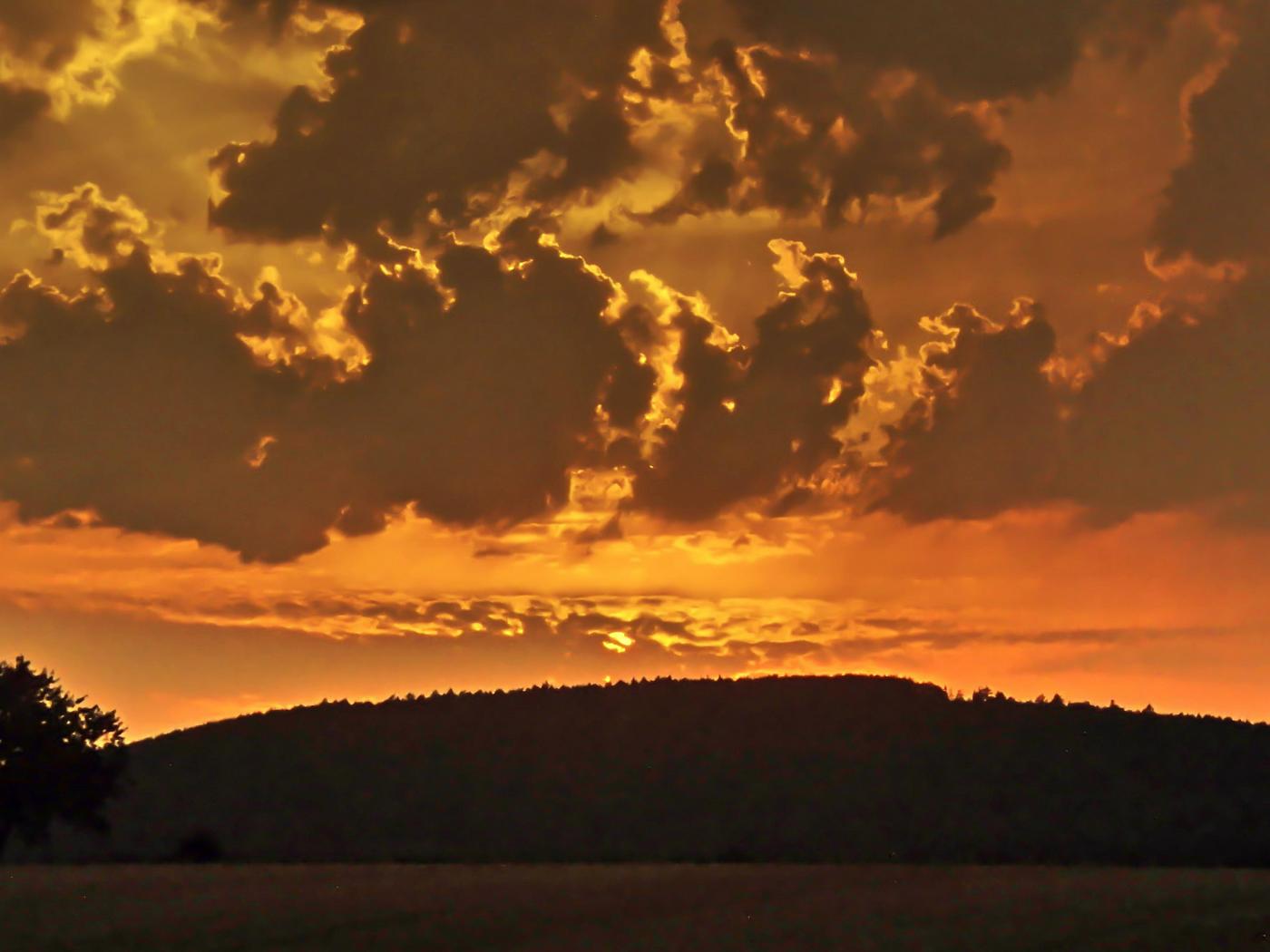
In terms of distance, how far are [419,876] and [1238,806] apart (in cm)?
5140

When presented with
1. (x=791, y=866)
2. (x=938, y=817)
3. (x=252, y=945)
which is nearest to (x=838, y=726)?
(x=938, y=817)

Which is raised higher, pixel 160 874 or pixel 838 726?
pixel 838 726

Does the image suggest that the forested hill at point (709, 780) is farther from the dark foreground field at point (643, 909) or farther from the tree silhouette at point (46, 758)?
the dark foreground field at point (643, 909)

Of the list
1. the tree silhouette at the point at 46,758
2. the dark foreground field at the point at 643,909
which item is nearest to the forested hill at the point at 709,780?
the tree silhouette at the point at 46,758

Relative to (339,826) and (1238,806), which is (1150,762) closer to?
(1238,806)

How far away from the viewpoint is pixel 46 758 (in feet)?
249

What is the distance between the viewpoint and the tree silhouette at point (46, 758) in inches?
2963

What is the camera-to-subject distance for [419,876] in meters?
60.2

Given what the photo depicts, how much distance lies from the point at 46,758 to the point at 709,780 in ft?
151

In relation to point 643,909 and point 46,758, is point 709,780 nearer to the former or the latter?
point 46,758

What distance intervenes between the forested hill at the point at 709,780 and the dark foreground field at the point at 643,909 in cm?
1860

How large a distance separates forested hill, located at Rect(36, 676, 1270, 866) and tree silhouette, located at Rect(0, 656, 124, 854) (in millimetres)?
7860

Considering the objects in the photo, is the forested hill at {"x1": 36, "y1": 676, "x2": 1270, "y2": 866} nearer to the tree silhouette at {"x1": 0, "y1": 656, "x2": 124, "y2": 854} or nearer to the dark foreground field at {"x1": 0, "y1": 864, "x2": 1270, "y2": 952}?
the tree silhouette at {"x1": 0, "y1": 656, "x2": 124, "y2": 854}

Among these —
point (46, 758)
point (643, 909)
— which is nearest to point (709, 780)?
point (46, 758)
